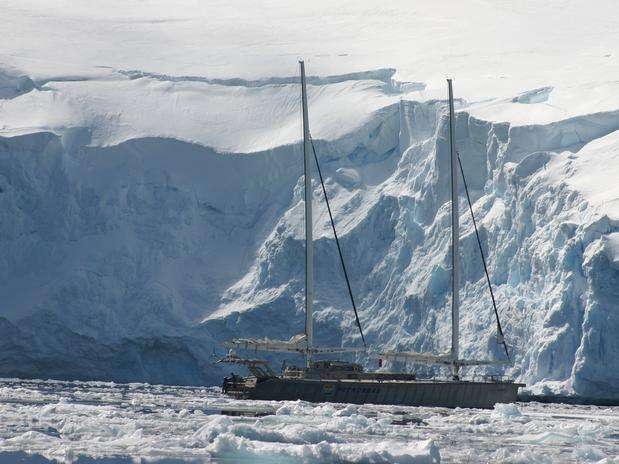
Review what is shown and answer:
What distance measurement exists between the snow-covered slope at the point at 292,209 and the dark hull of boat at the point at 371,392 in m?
8.90

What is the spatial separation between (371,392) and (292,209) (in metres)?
25.4

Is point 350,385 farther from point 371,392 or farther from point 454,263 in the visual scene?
point 454,263

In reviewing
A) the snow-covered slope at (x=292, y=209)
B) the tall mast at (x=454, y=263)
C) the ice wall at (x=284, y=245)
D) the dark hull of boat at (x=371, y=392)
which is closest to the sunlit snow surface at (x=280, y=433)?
the dark hull of boat at (x=371, y=392)

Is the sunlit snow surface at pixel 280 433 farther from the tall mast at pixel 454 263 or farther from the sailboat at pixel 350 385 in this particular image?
the tall mast at pixel 454 263

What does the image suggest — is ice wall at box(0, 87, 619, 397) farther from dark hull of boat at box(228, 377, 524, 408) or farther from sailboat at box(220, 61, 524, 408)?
dark hull of boat at box(228, 377, 524, 408)

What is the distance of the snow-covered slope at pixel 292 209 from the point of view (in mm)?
64062

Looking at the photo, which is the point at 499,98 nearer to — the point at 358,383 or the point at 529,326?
the point at 529,326

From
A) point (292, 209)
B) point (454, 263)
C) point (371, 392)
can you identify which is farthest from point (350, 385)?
point (292, 209)

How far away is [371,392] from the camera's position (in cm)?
5172

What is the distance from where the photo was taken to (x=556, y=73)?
8044cm

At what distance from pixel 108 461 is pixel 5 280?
1860 inches

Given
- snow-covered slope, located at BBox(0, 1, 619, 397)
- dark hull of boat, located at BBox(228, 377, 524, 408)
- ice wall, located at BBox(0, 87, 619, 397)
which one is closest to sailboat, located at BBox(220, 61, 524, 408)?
dark hull of boat, located at BBox(228, 377, 524, 408)

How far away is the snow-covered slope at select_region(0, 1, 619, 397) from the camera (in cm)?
6406

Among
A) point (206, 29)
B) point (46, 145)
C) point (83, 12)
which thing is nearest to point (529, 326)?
point (46, 145)
